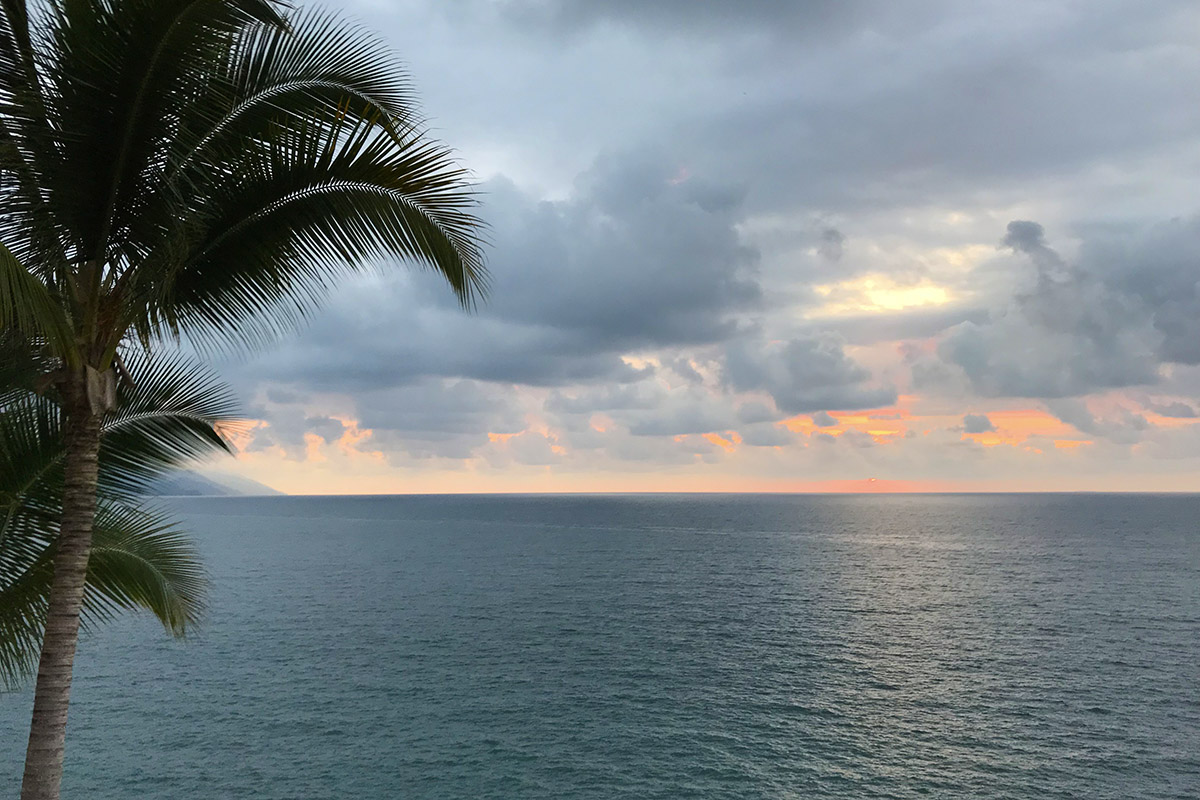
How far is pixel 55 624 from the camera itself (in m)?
8.63

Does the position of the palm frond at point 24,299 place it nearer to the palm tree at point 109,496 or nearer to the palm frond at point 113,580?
the palm tree at point 109,496

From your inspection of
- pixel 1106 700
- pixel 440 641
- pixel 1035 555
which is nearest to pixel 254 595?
pixel 440 641

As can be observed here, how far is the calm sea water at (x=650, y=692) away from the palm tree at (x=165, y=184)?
29652 millimetres

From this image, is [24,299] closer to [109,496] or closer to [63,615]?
[63,615]

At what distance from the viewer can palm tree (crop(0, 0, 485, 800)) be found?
7.84 m

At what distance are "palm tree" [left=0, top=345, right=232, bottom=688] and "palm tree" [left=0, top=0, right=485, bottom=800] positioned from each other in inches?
57.8

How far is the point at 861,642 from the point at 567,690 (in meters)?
25.8

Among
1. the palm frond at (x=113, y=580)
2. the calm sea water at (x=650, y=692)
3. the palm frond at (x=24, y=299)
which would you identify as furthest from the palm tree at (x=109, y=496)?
the calm sea water at (x=650, y=692)

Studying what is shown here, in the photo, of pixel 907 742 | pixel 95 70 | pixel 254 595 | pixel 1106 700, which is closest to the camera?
pixel 95 70

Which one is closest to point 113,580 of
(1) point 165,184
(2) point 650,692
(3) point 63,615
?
(3) point 63,615

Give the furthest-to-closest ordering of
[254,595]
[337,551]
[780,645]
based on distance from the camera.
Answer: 1. [337,551]
2. [254,595]
3. [780,645]

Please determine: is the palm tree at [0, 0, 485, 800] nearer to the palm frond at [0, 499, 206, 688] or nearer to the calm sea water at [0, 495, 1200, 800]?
the palm frond at [0, 499, 206, 688]

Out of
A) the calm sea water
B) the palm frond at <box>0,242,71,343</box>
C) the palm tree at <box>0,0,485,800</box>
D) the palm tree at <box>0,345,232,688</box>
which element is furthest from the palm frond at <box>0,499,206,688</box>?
the calm sea water

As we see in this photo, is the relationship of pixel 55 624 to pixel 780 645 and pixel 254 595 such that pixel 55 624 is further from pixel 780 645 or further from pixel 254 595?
pixel 254 595
